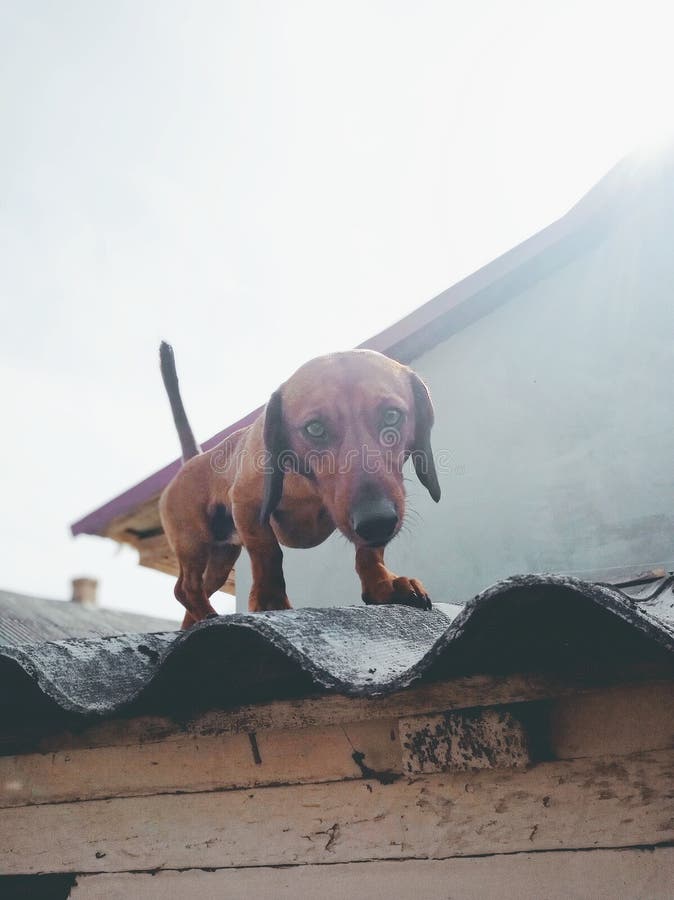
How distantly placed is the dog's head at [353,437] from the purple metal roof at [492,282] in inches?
103

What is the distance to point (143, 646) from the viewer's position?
1854 millimetres

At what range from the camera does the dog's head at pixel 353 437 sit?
6.73 feet

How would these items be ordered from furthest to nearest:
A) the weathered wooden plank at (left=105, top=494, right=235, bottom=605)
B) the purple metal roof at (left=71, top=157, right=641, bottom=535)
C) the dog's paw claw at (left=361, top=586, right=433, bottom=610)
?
the weathered wooden plank at (left=105, top=494, right=235, bottom=605)
the purple metal roof at (left=71, top=157, right=641, bottom=535)
the dog's paw claw at (left=361, top=586, right=433, bottom=610)

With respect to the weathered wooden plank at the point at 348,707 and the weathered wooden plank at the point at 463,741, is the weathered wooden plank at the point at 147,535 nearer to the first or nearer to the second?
the weathered wooden plank at the point at 348,707

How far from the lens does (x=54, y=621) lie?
12.2 meters

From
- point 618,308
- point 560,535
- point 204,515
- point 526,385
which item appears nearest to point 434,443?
point 526,385

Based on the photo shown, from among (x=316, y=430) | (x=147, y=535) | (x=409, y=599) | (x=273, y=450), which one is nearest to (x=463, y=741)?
(x=409, y=599)

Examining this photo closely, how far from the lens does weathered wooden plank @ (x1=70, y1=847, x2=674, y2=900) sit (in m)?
1.30

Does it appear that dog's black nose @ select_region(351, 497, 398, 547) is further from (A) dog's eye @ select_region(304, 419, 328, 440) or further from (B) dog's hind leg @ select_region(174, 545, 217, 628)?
(B) dog's hind leg @ select_region(174, 545, 217, 628)

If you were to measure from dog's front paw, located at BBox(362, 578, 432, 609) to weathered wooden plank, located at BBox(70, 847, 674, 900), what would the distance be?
0.83 metres

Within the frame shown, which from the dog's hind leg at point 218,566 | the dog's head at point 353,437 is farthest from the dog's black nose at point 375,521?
the dog's hind leg at point 218,566

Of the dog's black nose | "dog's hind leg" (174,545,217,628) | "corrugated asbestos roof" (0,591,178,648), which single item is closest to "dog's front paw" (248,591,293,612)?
"dog's hind leg" (174,545,217,628)

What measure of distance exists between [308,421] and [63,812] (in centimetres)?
123

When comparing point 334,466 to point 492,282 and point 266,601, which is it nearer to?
point 266,601
